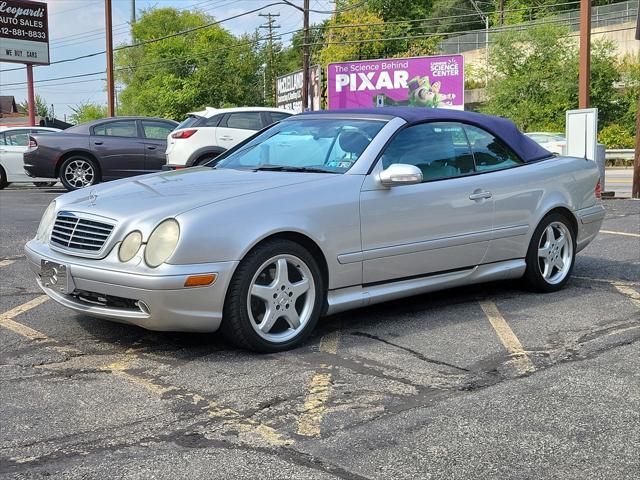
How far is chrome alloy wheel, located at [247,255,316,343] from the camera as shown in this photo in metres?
4.49

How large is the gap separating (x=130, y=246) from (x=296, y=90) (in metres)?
34.3

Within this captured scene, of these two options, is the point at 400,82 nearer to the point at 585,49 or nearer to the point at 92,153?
the point at 585,49

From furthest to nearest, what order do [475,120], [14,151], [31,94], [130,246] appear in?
[31,94]
[14,151]
[475,120]
[130,246]

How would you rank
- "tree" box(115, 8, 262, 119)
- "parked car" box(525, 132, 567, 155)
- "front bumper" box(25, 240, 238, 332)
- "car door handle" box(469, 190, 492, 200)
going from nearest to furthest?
"front bumper" box(25, 240, 238, 332), "car door handle" box(469, 190, 492, 200), "parked car" box(525, 132, 567, 155), "tree" box(115, 8, 262, 119)

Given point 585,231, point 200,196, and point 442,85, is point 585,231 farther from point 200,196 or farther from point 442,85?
point 442,85

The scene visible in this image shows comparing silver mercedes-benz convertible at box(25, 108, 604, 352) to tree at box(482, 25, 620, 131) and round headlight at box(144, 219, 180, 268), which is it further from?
tree at box(482, 25, 620, 131)

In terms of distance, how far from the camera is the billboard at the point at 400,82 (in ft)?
102

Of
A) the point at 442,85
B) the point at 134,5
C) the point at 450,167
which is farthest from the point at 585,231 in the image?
the point at 134,5

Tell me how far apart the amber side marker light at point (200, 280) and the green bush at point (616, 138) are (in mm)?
34961

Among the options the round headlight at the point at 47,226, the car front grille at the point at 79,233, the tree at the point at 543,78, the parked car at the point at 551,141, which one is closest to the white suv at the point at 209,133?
the round headlight at the point at 47,226

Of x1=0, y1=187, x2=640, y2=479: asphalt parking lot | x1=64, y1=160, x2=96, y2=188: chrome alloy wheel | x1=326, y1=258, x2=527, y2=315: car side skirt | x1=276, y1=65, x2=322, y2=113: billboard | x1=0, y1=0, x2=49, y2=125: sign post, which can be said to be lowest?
x1=0, y1=187, x2=640, y2=479: asphalt parking lot

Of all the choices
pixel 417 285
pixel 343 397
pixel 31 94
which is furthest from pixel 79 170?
pixel 31 94

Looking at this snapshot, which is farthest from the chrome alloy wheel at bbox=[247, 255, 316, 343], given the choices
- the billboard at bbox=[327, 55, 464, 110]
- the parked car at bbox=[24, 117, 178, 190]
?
the billboard at bbox=[327, 55, 464, 110]

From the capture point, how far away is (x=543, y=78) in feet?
137
